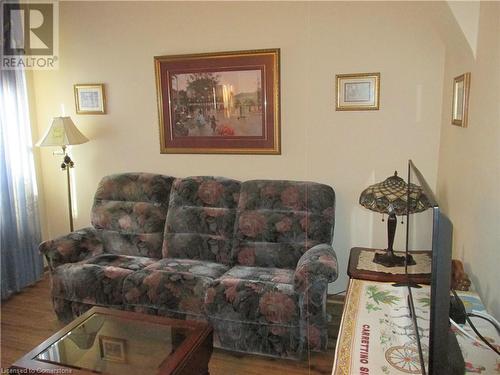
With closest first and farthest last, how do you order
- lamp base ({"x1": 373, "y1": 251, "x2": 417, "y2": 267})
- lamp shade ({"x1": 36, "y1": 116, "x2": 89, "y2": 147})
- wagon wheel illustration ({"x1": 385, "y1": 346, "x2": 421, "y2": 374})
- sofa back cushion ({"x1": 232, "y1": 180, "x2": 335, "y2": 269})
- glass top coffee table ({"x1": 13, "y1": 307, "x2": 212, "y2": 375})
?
wagon wheel illustration ({"x1": 385, "y1": 346, "x2": 421, "y2": 374})
glass top coffee table ({"x1": 13, "y1": 307, "x2": 212, "y2": 375})
lamp base ({"x1": 373, "y1": 251, "x2": 417, "y2": 267})
sofa back cushion ({"x1": 232, "y1": 180, "x2": 335, "y2": 269})
lamp shade ({"x1": 36, "y1": 116, "x2": 89, "y2": 147})

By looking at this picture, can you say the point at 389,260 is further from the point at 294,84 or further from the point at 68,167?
the point at 68,167

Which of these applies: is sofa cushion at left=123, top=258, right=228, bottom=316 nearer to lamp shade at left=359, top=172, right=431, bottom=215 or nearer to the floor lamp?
lamp shade at left=359, top=172, right=431, bottom=215

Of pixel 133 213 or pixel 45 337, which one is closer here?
pixel 45 337

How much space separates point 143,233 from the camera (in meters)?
3.08

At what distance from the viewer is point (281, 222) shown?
276 cm

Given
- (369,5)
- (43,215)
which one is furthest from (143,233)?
(369,5)

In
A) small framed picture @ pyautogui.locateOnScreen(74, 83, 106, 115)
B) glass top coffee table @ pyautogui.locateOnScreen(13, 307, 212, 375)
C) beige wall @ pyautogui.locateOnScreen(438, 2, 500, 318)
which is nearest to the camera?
Answer: beige wall @ pyautogui.locateOnScreen(438, 2, 500, 318)

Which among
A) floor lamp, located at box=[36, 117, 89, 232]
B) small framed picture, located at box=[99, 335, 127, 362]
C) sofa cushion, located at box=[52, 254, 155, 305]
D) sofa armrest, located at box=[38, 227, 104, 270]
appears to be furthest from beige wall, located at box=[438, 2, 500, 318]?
floor lamp, located at box=[36, 117, 89, 232]

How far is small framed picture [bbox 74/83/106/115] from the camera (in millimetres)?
3441

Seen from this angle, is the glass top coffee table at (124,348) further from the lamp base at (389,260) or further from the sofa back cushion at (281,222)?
the lamp base at (389,260)

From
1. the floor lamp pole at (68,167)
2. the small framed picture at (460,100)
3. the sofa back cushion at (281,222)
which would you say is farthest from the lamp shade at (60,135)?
the small framed picture at (460,100)

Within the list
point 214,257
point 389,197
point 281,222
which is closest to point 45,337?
point 214,257

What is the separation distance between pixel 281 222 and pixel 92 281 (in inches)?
53.2

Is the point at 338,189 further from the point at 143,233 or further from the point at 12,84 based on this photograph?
the point at 12,84
